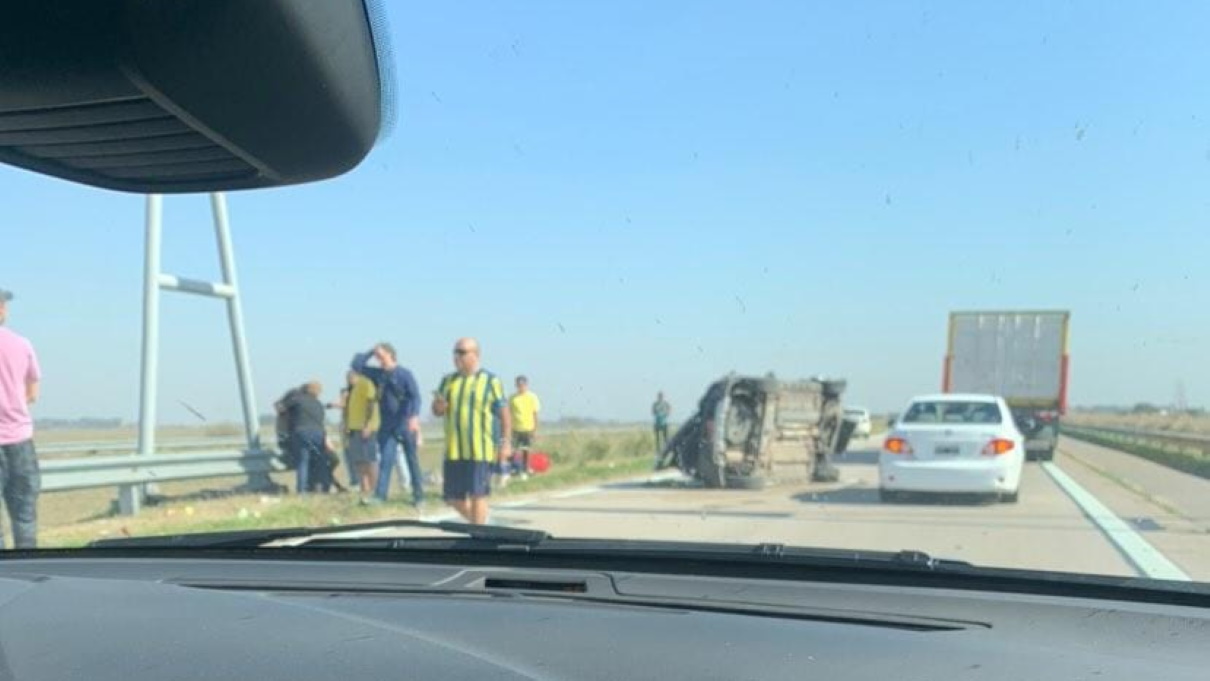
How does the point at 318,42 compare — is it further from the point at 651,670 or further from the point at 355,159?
the point at 651,670

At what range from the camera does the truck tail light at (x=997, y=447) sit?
12.4 m

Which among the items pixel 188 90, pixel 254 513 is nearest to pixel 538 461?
pixel 254 513

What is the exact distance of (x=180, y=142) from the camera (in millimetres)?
2348

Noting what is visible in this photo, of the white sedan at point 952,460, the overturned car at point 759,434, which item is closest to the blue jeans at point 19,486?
the overturned car at point 759,434

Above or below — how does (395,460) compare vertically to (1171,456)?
below

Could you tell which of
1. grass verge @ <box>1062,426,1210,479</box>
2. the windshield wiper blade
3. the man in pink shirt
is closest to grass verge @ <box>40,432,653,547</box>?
the man in pink shirt

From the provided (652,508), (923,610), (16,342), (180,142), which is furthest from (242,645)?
(652,508)

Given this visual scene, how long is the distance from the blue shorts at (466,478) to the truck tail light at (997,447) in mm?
6218

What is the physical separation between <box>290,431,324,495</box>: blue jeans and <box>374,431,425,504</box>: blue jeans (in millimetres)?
657

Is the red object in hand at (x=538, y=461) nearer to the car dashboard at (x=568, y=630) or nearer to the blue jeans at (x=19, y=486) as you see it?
the blue jeans at (x=19, y=486)

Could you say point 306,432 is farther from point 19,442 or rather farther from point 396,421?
point 19,442

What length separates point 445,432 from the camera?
870cm

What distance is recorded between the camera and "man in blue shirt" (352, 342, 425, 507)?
7484 mm

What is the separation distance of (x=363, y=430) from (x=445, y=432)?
0.63m
